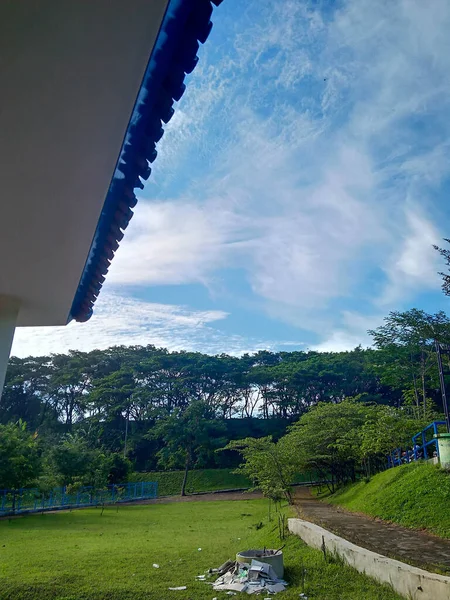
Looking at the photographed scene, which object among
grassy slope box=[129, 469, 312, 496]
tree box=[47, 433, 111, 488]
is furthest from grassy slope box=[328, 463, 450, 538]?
grassy slope box=[129, 469, 312, 496]

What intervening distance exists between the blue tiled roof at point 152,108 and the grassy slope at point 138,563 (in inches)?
173

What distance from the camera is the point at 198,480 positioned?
3166 cm

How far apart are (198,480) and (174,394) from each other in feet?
27.5

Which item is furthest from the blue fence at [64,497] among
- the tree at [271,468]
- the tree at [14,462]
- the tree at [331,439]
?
the tree at [331,439]

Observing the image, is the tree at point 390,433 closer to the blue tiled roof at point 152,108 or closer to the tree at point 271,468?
the tree at point 271,468

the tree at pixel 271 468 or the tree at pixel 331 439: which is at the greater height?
the tree at pixel 331 439

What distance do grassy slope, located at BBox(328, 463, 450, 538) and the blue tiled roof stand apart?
6998 millimetres

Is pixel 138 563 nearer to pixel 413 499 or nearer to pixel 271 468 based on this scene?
pixel 413 499

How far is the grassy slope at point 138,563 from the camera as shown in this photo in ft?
17.4

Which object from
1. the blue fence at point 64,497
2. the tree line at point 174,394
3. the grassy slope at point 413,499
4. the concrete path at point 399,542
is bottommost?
the blue fence at point 64,497

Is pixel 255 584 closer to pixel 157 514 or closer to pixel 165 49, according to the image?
pixel 165 49

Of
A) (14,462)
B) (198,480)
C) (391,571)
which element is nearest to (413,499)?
(391,571)

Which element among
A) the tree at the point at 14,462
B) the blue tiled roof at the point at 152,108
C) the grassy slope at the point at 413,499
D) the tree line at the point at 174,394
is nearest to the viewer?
the blue tiled roof at the point at 152,108

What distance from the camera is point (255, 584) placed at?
543cm
